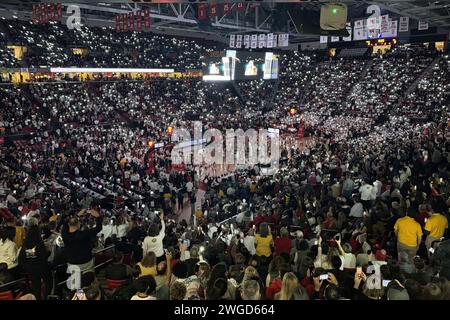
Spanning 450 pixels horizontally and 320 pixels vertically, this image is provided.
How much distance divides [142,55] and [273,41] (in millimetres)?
13868

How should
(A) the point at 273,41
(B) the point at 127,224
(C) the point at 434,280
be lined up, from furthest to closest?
(A) the point at 273,41
(B) the point at 127,224
(C) the point at 434,280

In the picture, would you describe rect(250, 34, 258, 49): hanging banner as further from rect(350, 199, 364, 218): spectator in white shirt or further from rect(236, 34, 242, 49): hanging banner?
rect(350, 199, 364, 218): spectator in white shirt

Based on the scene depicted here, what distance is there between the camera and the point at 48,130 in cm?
2522

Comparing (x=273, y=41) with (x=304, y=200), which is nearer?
(x=304, y=200)

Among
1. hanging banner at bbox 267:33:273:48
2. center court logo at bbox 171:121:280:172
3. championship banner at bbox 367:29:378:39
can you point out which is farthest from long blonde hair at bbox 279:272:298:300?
hanging banner at bbox 267:33:273:48

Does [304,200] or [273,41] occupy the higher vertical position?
[273,41]

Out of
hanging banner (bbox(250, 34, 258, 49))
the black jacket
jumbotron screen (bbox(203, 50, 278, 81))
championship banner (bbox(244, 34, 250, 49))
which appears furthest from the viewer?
championship banner (bbox(244, 34, 250, 49))

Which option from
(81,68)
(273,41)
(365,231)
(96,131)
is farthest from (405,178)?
(273,41)

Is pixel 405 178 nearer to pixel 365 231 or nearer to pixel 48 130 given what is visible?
pixel 365 231

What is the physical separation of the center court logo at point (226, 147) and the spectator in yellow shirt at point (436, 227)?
12.9 meters

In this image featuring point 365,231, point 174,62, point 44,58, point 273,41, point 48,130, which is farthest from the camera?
point 174,62

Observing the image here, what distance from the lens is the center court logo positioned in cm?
2353

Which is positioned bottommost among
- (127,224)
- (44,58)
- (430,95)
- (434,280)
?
(127,224)

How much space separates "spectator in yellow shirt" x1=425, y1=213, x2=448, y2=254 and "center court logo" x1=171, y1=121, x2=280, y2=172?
12.9m
